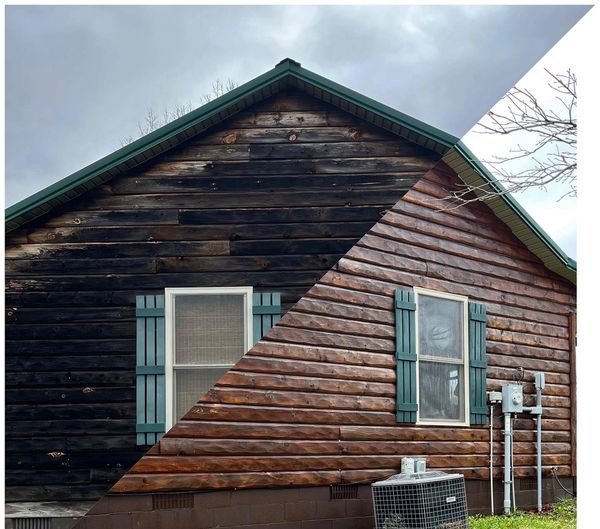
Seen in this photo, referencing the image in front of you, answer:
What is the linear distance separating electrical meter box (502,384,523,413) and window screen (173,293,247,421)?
125 cm

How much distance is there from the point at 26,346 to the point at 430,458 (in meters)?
1.86

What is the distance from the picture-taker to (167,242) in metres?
4.27

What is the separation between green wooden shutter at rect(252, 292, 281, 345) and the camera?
13.5 feet

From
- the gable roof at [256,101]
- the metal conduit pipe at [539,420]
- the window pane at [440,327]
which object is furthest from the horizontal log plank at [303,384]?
the gable roof at [256,101]

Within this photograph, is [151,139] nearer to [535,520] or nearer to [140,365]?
[140,365]

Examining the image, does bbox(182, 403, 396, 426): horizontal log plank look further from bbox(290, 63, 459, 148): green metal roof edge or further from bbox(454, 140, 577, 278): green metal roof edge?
bbox(290, 63, 459, 148): green metal roof edge

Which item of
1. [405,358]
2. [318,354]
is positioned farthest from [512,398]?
[318,354]

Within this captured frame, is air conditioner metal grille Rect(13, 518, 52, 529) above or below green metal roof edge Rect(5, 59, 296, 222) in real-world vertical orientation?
below

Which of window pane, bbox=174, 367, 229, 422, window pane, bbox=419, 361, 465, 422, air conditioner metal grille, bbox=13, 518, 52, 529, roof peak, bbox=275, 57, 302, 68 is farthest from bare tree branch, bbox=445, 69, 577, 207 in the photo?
air conditioner metal grille, bbox=13, 518, 52, 529

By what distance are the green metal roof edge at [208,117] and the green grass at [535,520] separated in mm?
1669

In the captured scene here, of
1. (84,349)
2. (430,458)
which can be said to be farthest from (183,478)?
(430,458)

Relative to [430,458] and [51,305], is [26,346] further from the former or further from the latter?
[430,458]

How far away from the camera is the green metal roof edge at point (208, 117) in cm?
414

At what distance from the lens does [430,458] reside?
4.13m
